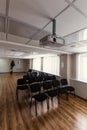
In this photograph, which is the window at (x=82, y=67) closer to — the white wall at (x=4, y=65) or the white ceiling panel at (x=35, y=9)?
the white ceiling panel at (x=35, y=9)

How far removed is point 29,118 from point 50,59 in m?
5.20

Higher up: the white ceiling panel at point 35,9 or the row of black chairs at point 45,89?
the white ceiling panel at point 35,9

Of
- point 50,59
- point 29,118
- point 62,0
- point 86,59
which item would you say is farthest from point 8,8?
point 50,59

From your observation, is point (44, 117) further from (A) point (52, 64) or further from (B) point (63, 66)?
(A) point (52, 64)

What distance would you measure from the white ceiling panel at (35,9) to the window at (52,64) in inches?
201

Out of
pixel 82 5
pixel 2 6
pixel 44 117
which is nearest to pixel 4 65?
pixel 44 117

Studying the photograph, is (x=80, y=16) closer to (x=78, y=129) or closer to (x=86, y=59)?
(x=78, y=129)

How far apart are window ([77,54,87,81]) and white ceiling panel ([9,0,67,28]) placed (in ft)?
12.1

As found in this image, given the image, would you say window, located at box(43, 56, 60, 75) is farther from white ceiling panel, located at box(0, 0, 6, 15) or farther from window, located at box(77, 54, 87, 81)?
white ceiling panel, located at box(0, 0, 6, 15)

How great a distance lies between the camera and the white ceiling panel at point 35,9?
1.11 meters

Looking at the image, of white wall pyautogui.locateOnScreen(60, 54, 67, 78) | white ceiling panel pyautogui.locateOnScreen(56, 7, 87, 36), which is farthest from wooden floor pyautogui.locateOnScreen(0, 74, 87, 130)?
white ceiling panel pyautogui.locateOnScreen(56, 7, 87, 36)

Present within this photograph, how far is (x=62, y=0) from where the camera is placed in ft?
3.43

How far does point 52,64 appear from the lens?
7320mm

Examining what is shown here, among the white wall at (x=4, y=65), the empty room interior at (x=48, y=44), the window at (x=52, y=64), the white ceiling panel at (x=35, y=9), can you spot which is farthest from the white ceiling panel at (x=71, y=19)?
the white wall at (x=4, y=65)
